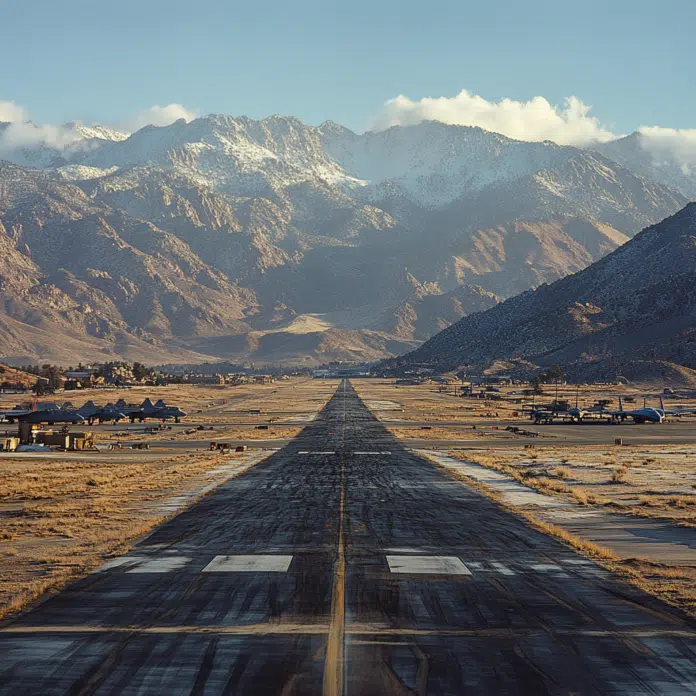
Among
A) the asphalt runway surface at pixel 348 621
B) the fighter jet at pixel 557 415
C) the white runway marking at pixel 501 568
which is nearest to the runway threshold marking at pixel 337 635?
the asphalt runway surface at pixel 348 621

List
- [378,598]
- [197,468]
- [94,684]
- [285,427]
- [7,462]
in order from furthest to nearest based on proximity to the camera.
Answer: [285,427] < [7,462] < [197,468] < [378,598] < [94,684]

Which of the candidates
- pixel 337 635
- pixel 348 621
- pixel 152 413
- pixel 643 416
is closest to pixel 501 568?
pixel 348 621

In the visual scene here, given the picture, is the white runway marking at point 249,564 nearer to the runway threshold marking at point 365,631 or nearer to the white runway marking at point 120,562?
the white runway marking at point 120,562

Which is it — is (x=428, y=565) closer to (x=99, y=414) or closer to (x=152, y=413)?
(x=99, y=414)

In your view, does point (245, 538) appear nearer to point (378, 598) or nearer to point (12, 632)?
point (378, 598)

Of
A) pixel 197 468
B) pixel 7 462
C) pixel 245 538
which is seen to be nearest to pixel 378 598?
pixel 245 538
